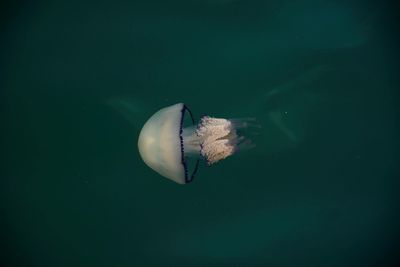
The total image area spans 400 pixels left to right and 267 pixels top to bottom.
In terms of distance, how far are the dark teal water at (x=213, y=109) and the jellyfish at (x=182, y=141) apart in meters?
0.20

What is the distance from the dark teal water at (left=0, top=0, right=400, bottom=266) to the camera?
11.1 ft

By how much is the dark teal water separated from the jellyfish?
199 mm

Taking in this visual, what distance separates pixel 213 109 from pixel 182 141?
0.63 meters

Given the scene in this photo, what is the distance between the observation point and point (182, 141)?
2.82m

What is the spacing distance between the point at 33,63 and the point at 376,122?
129 inches

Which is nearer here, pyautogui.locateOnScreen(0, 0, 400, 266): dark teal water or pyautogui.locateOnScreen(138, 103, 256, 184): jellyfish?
pyautogui.locateOnScreen(138, 103, 256, 184): jellyfish

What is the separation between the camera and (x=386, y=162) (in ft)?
11.3

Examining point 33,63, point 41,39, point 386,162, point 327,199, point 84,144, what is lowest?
point 327,199

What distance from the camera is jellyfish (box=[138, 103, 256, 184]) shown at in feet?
9.30

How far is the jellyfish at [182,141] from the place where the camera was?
112 inches

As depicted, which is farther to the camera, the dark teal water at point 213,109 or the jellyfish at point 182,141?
the dark teal water at point 213,109

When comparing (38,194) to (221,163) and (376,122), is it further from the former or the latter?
(376,122)

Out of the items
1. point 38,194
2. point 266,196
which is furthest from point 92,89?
point 266,196

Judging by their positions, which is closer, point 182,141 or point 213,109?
point 182,141
